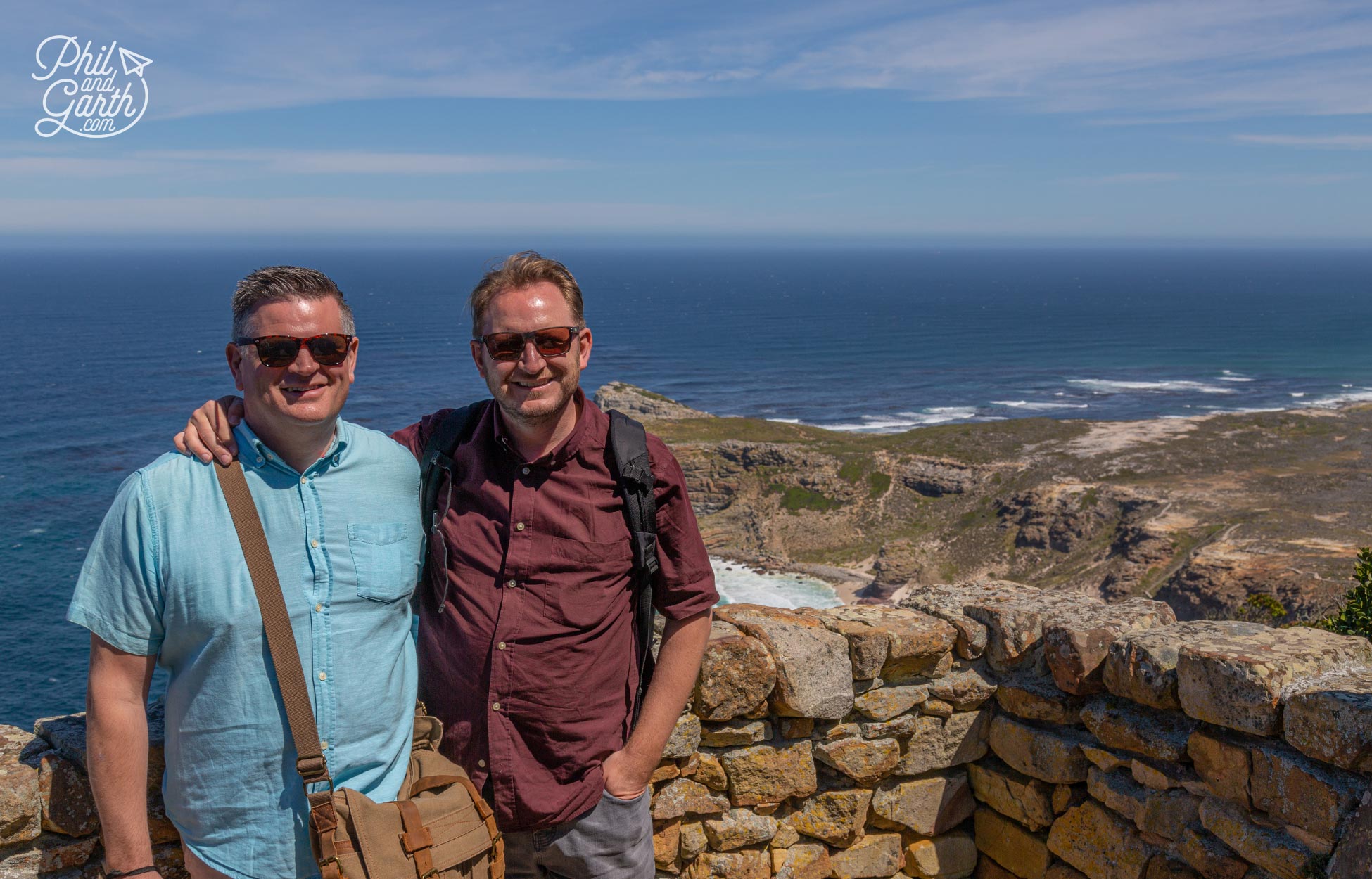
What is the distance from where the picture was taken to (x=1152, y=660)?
4422 millimetres

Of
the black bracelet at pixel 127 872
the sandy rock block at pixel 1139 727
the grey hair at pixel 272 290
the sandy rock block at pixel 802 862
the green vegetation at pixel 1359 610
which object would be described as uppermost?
the grey hair at pixel 272 290

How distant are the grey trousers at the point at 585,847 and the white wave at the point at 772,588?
141 feet

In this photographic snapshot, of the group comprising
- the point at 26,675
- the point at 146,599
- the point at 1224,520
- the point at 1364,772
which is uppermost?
the point at 146,599

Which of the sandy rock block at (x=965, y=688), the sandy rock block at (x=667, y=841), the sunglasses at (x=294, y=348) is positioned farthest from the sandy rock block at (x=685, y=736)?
the sunglasses at (x=294, y=348)

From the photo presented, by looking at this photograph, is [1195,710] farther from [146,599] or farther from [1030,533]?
[1030,533]

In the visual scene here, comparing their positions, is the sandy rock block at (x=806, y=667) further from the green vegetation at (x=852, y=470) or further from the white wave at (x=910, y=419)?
the white wave at (x=910, y=419)

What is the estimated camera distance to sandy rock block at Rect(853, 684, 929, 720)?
192 inches

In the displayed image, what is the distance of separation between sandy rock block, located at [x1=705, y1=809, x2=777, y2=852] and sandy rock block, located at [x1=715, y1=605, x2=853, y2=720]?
1.84 feet

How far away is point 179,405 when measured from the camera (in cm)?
8781

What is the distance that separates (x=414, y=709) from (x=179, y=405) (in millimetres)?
96024

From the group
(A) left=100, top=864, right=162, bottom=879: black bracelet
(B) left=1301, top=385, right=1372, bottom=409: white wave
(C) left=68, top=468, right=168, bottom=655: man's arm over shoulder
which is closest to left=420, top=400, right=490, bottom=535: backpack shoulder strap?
(C) left=68, top=468, right=168, bottom=655: man's arm over shoulder

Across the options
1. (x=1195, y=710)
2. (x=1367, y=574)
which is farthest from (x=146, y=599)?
(x=1367, y=574)

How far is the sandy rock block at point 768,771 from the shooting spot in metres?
4.73

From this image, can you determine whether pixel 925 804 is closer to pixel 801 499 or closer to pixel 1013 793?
pixel 1013 793
